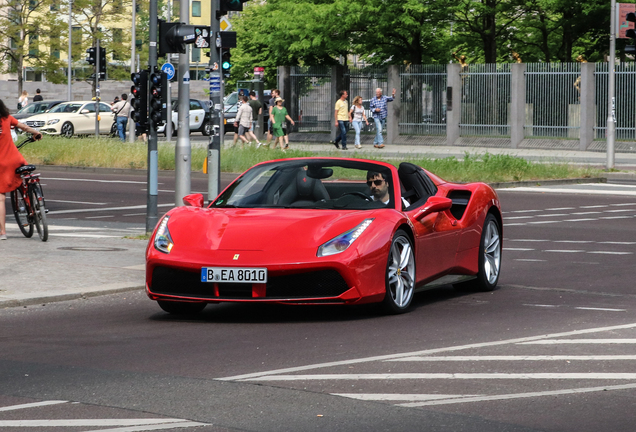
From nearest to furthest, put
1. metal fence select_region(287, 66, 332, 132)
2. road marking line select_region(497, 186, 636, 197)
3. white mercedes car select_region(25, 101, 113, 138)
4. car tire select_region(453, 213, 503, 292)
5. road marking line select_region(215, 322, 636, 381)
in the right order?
road marking line select_region(215, 322, 636, 381) < car tire select_region(453, 213, 503, 292) < road marking line select_region(497, 186, 636, 197) < metal fence select_region(287, 66, 332, 132) < white mercedes car select_region(25, 101, 113, 138)

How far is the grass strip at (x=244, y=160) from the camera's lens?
27.0 m

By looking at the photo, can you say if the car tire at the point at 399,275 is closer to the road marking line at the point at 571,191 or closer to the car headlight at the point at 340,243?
the car headlight at the point at 340,243

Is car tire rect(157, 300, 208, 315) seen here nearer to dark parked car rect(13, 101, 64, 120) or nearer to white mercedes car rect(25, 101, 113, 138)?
white mercedes car rect(25, 101, 113, 138)

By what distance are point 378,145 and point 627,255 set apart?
26857 millimetres

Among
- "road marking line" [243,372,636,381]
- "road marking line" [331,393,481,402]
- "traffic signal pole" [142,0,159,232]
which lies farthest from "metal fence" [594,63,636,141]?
"road marking line" [331,393,481,402]

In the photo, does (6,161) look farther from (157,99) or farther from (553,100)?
(553,100)

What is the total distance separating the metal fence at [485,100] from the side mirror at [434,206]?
31.5m

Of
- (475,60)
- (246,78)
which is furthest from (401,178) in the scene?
(246,78)

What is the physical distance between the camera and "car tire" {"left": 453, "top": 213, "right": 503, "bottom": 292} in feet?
34.2

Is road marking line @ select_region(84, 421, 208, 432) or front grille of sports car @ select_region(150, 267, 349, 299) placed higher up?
front grille of sports car @ select_region(150, 267, 349, 299)

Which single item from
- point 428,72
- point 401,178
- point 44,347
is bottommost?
point 44,347

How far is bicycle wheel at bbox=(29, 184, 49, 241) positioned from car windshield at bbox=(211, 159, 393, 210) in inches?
193

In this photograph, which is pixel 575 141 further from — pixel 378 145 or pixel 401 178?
pixel 401 178

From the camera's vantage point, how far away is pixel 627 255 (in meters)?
13.3
